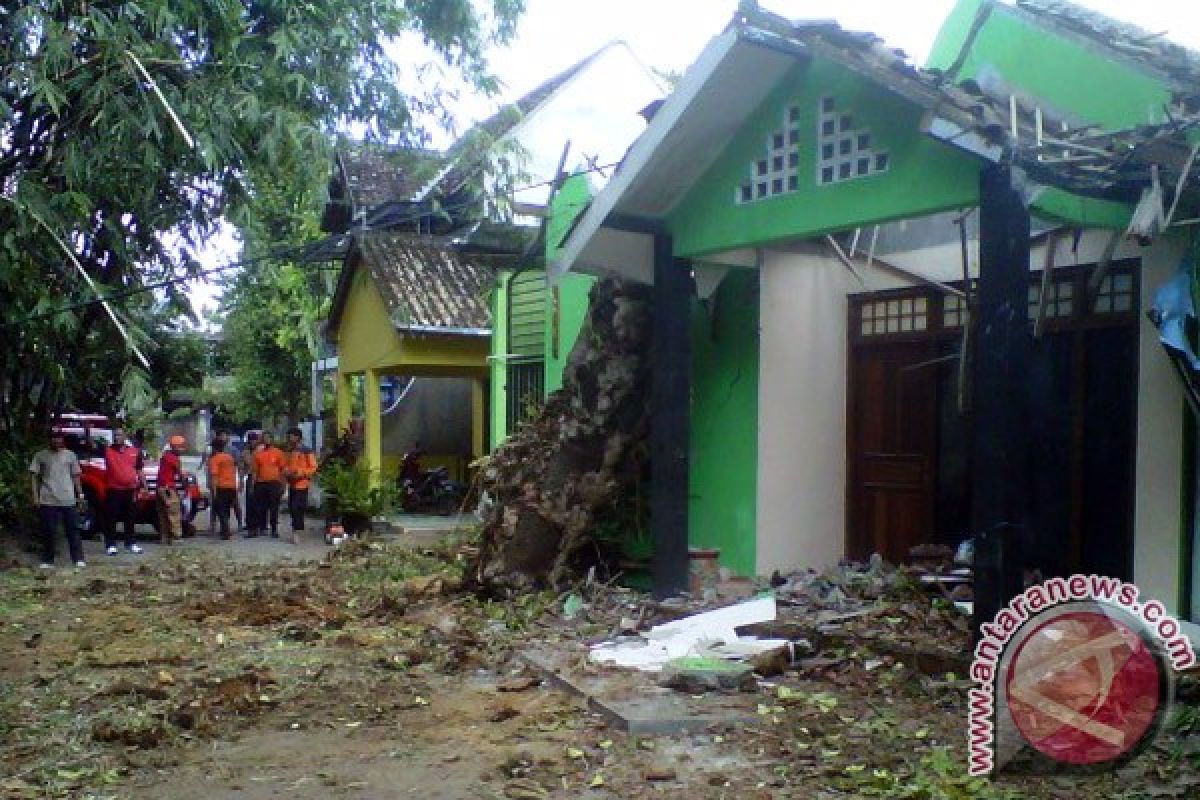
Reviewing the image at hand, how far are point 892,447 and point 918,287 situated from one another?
4.54 feet

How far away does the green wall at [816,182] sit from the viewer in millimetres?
7086

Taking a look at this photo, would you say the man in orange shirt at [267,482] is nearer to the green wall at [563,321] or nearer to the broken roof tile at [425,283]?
the broken roof tile at [425,283]

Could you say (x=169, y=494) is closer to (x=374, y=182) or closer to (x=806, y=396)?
(x=374, y=182)

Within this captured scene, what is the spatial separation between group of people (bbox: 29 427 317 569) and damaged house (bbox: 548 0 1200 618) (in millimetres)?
7369

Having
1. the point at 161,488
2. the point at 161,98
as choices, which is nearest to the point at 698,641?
the point at 161,98

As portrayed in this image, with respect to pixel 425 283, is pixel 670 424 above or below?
below

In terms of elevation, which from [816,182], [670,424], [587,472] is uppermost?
[816,182]

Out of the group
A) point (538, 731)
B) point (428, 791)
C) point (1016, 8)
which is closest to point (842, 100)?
point (1016, 8)

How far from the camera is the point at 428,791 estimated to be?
210 inches

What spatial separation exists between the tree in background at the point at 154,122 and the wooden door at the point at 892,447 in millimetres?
5789

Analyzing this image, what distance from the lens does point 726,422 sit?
10180 millimetres

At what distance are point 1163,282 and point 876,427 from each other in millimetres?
2983

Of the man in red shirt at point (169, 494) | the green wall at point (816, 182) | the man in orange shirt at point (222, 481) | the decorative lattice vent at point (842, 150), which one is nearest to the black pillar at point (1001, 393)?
the green wall at point (816, 182)

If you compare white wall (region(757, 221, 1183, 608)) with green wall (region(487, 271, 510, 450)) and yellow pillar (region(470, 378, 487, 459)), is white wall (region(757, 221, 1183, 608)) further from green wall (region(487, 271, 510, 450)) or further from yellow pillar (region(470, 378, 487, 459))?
yellow pillar (region(470, 378, 487, 459))
